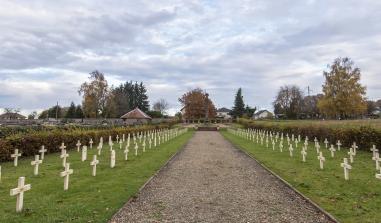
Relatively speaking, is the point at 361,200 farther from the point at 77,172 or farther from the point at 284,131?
the point at 284,131

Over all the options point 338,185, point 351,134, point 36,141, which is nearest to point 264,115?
point 351,134

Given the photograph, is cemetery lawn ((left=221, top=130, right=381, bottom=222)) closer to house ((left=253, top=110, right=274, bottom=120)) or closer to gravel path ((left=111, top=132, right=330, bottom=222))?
gravel path ((left=111, top=132, right=330, bottom=222))

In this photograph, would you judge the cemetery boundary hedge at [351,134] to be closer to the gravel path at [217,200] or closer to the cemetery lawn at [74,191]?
the gravel path at [217,200]

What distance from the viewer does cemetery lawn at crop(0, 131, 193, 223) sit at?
7.67m

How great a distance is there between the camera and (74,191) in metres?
10.2

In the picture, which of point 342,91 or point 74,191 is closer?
point 74,191

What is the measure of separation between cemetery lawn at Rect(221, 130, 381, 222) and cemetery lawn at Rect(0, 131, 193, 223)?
15.7ft

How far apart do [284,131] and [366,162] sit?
2394 centimetres

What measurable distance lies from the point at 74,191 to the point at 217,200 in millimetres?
3848

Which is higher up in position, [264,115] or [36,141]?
[264,115]

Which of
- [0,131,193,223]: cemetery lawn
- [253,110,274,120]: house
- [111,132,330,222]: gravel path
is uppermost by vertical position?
[253,110,274,120]: house

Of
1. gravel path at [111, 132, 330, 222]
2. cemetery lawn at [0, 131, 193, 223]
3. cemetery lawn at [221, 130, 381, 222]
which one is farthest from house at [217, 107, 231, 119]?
gravel path at [111, 132, 330, 222]

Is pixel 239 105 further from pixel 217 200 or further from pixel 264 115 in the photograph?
pixel 217 200

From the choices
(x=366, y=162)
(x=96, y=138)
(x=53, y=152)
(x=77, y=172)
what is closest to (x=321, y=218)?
(x=77, y=172)
